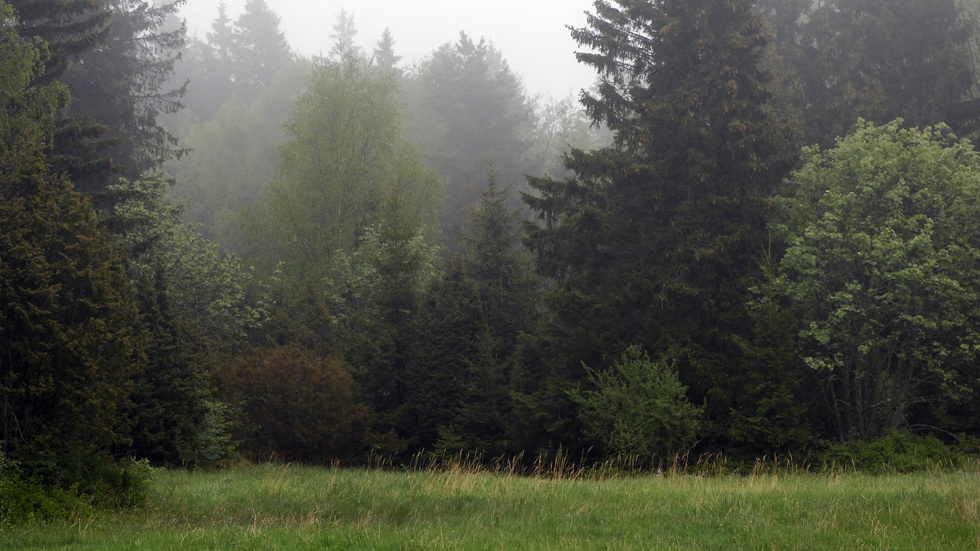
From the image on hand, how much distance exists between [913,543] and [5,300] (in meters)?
14.8

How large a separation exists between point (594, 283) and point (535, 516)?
16.0 m

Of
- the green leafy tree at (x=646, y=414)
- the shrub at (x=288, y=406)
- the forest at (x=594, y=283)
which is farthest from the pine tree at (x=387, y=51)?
the green leafy tree at (x=646, y=414)

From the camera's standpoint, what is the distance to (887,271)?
2155 cm

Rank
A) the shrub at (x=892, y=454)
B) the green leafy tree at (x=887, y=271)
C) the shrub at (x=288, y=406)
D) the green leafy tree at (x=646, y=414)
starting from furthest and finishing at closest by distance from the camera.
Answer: the shrub at (x=288, y=406) → the green leafy tree at (x=887, y=271) → the green leafy tree at (x=646, y=414) → the shrub at (x=892, y=454)

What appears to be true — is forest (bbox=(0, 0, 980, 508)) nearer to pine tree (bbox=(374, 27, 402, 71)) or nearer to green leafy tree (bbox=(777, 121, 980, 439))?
green leafy tree (bbox=(777, 121, 980, 439))

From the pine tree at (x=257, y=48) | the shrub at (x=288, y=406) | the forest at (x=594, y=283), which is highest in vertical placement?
the pine tree at (x=257, y=48)

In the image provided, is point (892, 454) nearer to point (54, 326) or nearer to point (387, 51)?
point (54, 326)

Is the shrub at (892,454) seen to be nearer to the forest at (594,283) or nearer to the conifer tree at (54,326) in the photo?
the forest at (594,283)

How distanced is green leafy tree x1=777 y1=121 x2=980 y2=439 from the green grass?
27.4 feet

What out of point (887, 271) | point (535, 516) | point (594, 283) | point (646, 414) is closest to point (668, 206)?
point (594, 283)

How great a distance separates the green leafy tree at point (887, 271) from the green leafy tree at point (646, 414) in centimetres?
409

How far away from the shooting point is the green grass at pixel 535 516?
344 inches

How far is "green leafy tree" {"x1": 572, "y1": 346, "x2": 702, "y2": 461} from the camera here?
66.9ft

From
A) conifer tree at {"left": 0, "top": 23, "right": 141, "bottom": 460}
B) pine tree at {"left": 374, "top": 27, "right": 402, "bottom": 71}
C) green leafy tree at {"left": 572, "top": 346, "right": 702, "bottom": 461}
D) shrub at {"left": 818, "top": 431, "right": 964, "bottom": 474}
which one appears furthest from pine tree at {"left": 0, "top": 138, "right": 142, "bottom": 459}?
pine tree at {"left": 374, "top": 27, "right": 402, "bottom": 71}
